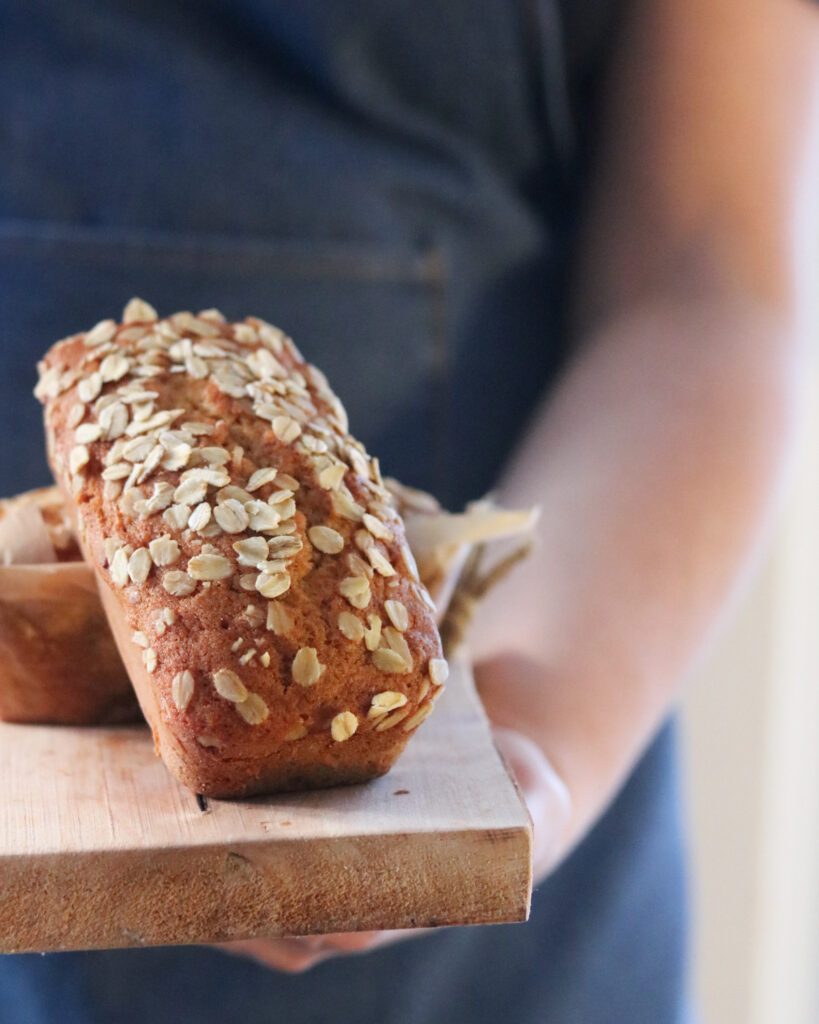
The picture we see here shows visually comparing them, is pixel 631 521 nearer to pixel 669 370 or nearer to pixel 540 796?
pixel 669 370

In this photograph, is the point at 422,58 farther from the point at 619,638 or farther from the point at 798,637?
the point at 798,637

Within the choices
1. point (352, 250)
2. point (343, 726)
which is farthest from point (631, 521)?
point (343, 726)

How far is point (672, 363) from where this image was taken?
0.91 metres

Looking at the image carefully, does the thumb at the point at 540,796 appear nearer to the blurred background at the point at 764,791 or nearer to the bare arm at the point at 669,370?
the bare arm at the point at 669,370

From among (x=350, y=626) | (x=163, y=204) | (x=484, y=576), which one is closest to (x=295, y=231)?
(x=163, y=204)

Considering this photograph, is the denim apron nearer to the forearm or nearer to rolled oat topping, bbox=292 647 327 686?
the forearm

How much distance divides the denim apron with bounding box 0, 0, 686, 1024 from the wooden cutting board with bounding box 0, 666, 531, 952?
446 millimetres

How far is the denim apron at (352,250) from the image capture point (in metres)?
0.81

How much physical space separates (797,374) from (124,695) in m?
0.61

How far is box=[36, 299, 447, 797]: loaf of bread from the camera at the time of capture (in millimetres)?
441

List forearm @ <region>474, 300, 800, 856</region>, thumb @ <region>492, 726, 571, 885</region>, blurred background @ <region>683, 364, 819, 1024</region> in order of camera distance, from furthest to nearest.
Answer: blurred background @ <region>683, 364, 819, 1024</region>
forearm @ <region>474, 300, 800, 856</region>
thumb @ <region>492, 726, 571, 885</region>

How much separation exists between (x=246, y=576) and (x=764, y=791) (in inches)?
56.6

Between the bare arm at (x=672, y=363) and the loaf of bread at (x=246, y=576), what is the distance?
0.29 metres

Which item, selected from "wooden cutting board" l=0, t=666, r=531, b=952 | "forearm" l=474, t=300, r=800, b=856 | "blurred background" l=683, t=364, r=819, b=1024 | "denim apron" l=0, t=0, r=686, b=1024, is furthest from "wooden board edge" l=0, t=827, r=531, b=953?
"blurred background" l=683, t=364, r=819, b=1024
